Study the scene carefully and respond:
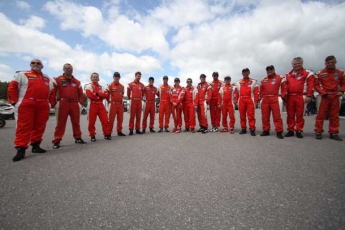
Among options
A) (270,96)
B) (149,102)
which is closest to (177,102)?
(149,102)

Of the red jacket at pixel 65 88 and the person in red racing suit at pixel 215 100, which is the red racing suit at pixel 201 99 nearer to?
the person in red racing suit at pixel 215 100

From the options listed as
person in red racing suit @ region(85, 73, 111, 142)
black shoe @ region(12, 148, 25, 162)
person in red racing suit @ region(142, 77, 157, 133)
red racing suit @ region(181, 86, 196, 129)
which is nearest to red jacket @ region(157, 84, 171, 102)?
person in red racing suit @ region(142, 77, 157, 133)

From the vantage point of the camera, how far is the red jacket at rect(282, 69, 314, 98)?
4983mm

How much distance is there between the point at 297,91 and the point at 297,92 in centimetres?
3

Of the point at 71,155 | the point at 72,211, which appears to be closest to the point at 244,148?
the point at 72,211

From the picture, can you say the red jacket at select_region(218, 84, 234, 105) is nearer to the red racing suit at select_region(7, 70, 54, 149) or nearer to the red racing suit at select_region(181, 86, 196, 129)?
the red racing suit at select_region(181, 86, 196, 129)

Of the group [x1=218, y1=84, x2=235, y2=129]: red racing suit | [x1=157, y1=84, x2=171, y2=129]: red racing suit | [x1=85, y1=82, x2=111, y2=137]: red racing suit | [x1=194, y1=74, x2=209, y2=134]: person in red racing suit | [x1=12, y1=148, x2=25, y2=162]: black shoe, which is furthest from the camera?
[x1=157, y1=84, x2=171, y2=129]: red racing suit

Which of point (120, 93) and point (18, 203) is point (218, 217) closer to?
point (18, 203)

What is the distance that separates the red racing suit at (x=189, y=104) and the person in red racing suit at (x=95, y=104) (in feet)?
9.24

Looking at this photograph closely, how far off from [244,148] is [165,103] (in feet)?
12.6

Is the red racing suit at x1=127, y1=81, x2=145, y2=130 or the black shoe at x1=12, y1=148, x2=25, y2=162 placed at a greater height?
the red racing suit at x1=127, y1=81, x2=145, y2=130

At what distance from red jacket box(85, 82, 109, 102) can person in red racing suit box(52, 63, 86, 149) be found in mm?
473

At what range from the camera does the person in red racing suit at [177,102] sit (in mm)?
6949

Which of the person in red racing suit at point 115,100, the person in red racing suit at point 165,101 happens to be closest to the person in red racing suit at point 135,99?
the person in red racing suit at point 115,100
